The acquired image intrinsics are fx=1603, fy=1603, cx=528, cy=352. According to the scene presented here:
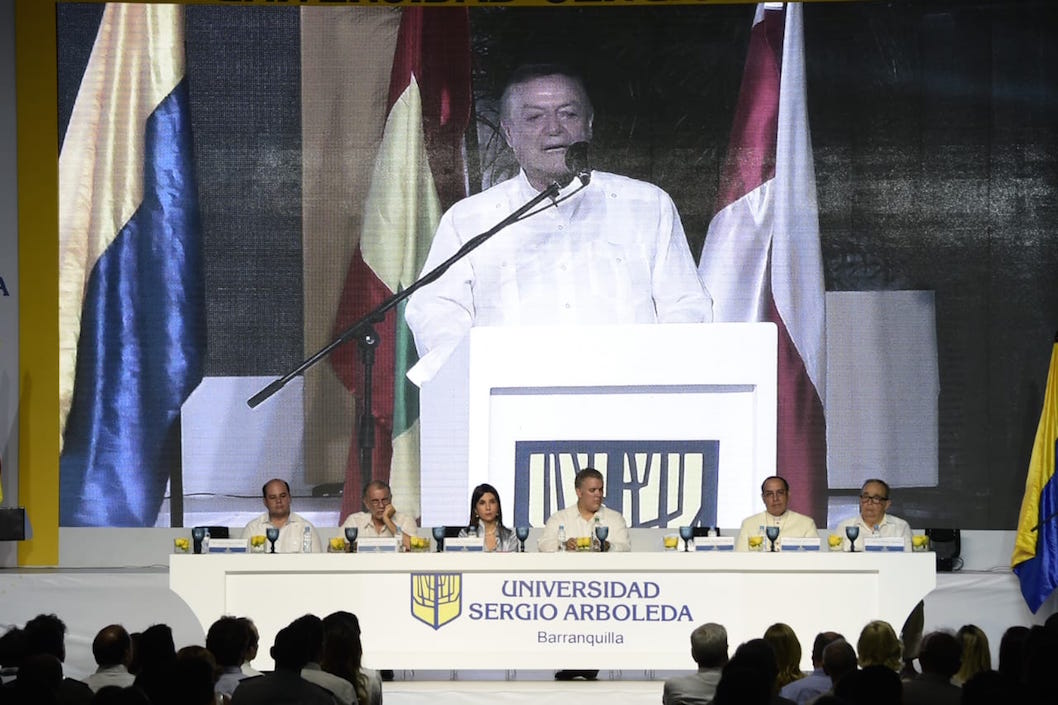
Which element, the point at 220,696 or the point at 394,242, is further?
the point at 394,242

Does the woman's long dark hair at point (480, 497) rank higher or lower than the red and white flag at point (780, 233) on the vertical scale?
lower

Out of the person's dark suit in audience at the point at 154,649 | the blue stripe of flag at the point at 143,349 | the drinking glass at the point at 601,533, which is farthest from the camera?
the blue stripe of flag at the point at 143,349

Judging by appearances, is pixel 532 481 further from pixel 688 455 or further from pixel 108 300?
pixel 108 300

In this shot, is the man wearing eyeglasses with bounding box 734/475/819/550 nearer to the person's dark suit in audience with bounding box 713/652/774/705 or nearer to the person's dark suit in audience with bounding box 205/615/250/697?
the person's dark suit in audience with bounding box 205/615/250/697

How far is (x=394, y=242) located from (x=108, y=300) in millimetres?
1766

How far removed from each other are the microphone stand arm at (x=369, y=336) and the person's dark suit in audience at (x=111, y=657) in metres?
4.54

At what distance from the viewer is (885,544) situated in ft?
24.1

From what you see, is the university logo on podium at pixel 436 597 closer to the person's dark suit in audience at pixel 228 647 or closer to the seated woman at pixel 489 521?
the seated woman at pixel 489 521

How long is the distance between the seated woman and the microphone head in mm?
2311

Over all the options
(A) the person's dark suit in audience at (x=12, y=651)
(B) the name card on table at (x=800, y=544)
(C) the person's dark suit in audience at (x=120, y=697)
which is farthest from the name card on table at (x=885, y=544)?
(C) the person's dark suit in audience at (x=120, y=697)

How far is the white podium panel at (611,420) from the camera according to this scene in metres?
9.36

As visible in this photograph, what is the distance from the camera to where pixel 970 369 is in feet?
30.9

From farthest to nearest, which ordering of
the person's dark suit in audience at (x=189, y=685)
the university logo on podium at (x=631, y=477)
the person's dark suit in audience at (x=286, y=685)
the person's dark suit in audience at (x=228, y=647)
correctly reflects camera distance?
the university logo on podium at (x=631, y=477)
the person's dark suit in audience at (x=228, y=647)
the person's dark suit in audience at (x=286, y=685)
the person's dark suit in audience at (x=189, y=685)

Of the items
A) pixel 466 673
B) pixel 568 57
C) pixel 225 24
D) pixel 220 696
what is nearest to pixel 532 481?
pixel 466 673
